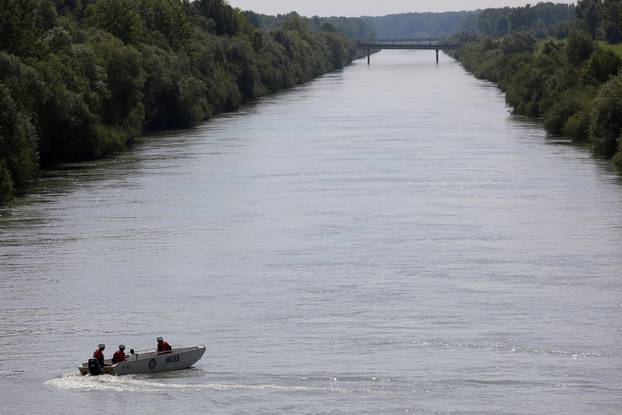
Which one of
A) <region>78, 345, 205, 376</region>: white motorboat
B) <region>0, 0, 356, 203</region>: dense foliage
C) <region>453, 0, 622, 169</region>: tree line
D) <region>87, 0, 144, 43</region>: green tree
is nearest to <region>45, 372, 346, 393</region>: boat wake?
<region>78, 345, 205, 376</region>: white motorboat

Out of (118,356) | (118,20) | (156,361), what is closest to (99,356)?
(118,356)

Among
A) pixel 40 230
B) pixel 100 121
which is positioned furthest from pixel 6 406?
pixel 100 121

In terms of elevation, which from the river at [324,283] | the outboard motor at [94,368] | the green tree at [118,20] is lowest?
the river at [324,283]

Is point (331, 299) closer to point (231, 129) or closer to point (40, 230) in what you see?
point (40, 230)

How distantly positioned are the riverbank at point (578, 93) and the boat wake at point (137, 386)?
132 ft

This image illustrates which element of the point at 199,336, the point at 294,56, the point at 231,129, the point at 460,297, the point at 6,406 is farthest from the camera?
the point at 294,56

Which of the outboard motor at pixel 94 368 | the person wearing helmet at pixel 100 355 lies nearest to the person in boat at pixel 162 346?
the person wearing helmet at pixel 100 355

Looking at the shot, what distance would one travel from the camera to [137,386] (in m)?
35.2

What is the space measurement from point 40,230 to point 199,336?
17.4 metres

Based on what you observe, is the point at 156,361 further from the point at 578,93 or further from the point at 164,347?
the point at 578,93

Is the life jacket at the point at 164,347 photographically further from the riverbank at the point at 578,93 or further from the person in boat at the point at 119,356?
the riverbank at the point at 578,93

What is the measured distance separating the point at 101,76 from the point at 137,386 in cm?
5145

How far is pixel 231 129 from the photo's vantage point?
103 meters

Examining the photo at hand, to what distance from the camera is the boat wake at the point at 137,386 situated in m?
33.9
